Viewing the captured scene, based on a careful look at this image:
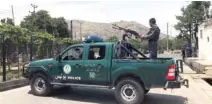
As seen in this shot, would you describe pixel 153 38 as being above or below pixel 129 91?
above

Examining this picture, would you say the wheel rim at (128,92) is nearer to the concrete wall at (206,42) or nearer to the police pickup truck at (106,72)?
the police pickup truck at (106,72)

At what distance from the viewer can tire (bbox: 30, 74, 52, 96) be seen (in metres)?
10.5

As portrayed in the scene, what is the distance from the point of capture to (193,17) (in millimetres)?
50375

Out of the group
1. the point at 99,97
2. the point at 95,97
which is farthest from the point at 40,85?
the point at 99,97

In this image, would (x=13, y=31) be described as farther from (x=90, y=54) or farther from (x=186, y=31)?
(x=186, y=31)

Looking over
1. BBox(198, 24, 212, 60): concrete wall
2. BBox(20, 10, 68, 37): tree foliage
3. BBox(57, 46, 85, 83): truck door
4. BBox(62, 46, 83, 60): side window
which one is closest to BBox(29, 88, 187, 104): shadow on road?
BBox(57, 46, 85, 83): truck door

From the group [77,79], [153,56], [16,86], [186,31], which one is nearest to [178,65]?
[153,56]

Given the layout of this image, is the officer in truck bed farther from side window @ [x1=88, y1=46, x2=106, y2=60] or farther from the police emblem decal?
the police emblem decal

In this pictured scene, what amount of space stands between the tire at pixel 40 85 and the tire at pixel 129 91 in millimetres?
2614

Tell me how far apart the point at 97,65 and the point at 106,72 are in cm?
37

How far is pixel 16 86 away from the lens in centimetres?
1283

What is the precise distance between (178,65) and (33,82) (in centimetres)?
480

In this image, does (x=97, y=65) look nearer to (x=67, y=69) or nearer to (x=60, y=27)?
(x=67, y=69)

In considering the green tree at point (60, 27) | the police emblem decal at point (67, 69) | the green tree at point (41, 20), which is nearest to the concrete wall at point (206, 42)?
the police emblem decal at point (67, 69)
